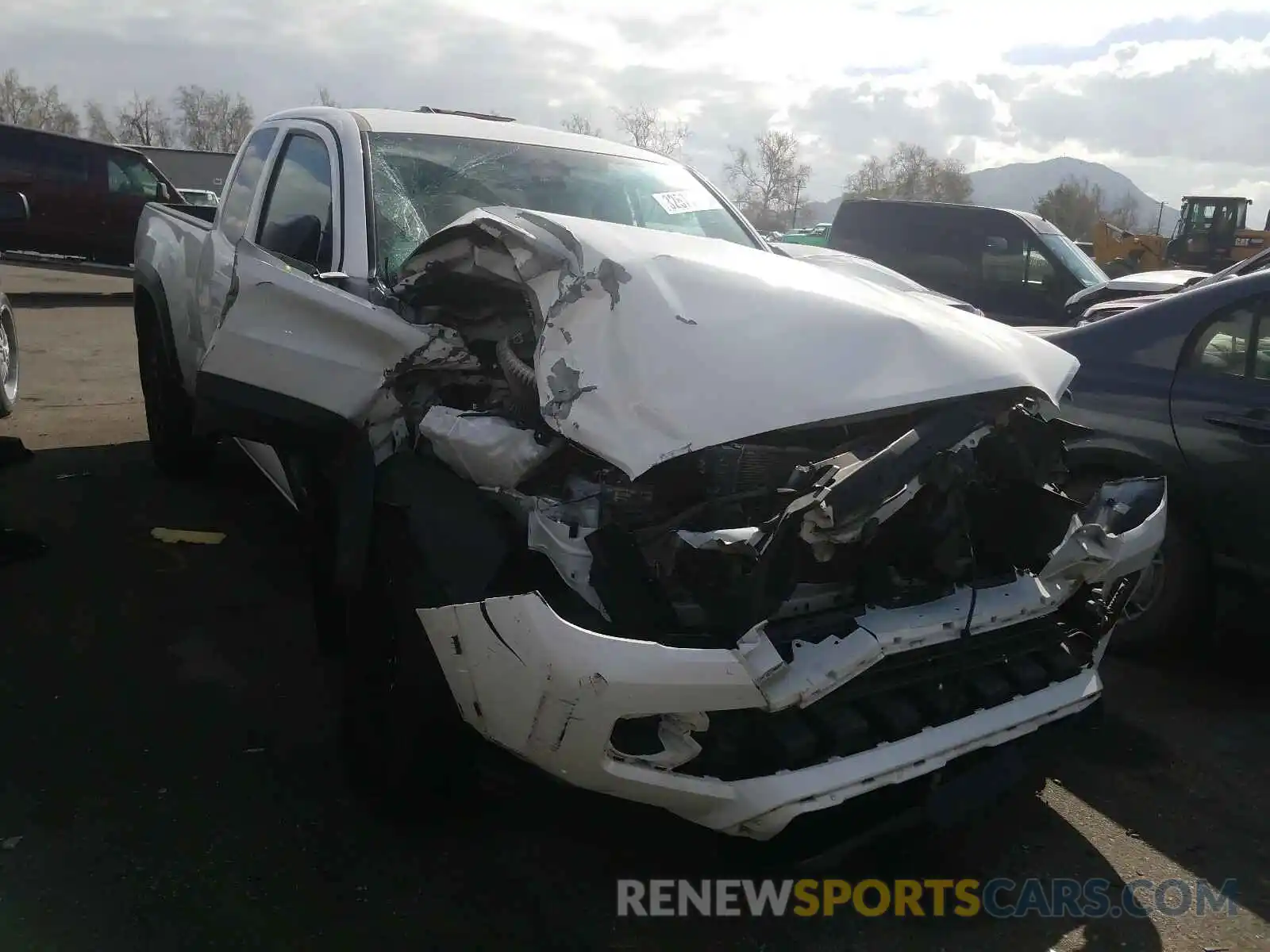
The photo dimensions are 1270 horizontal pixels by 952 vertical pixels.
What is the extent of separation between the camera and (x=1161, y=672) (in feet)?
13.5

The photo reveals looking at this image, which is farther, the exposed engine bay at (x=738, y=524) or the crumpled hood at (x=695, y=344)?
the crumpled hood at (x=695, y=344)

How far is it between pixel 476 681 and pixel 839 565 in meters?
0.90

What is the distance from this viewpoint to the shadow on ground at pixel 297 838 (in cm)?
246

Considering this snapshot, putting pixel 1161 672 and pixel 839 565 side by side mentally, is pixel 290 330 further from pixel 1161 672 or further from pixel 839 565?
pixel 1161 672

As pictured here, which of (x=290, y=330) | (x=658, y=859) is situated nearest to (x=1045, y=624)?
(x=658, y=859)

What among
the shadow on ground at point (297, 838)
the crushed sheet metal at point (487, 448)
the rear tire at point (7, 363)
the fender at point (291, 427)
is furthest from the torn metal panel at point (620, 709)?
the rear tire at point (7, 363)

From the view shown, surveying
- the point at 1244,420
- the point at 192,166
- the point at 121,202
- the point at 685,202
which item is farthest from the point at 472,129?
the point at 192,166

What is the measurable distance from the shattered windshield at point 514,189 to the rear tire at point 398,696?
1204 mm

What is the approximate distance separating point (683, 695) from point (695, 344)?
0.91 meters

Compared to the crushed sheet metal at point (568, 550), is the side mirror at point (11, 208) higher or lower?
higher

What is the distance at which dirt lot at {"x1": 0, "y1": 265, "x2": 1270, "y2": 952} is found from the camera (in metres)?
2.48

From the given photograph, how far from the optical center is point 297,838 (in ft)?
9.07

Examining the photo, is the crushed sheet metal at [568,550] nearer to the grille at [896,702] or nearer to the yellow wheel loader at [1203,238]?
the grille at [896,702]

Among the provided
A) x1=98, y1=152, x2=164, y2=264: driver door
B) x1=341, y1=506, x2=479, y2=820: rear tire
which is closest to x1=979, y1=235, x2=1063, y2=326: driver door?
x1=341, y1=506, x2=479, y2=820: rear tire
